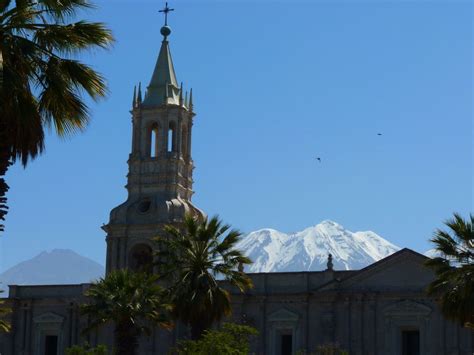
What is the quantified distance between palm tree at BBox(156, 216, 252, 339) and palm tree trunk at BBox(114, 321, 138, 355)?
66.9 inches

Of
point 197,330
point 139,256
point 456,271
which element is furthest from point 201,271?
point 139,256

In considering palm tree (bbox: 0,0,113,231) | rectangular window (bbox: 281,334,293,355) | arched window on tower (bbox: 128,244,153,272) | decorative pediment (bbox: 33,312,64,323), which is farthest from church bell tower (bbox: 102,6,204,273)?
palm tree (bbox: 0,0,113,231)

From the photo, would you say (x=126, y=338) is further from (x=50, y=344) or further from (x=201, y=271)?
(x=50, y=344)

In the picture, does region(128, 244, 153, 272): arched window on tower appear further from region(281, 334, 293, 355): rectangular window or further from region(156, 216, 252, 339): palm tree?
region(156, 216, 252, 339): palm tree

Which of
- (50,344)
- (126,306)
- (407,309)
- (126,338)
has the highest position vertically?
(407,309)

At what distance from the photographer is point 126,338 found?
37656 millimetres

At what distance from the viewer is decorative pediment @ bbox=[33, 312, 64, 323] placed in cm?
5594

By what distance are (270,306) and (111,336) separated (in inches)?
355

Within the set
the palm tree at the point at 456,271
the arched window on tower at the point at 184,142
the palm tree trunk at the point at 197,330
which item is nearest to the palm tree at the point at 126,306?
the palm tree trunk at the point at 197,330

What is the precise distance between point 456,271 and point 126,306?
1193 cm

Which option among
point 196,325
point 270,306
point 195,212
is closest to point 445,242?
point 196,325

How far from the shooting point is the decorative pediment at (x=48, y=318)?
55.9 metres

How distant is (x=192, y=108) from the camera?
57.9m

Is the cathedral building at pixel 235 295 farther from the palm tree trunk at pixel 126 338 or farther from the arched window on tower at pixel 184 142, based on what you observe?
the palm tree trunk at pixel 126 338
